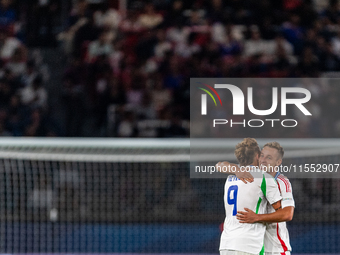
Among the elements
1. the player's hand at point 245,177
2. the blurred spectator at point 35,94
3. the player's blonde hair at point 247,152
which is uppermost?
the blurred spectator at point 35,94

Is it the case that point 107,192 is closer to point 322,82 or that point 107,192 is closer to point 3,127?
point 3,127

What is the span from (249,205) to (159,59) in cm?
615

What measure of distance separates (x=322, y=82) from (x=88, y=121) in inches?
169

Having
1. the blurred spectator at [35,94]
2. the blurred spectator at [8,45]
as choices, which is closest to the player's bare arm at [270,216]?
the blurred spectator at [35,94]

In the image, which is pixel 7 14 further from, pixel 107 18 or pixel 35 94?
pixel 35 94

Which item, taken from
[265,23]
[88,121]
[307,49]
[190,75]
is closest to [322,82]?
[307,49]

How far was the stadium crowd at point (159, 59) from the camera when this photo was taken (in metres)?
8.69

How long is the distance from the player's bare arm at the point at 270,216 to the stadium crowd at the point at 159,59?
192 inches

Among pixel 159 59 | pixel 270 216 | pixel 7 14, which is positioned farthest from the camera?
pixel 7 14

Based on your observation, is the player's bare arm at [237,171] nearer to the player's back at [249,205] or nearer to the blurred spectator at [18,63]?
the player's back at [249,205]

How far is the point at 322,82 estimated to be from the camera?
Result: 30.1 ft

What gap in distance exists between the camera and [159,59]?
9.44 m

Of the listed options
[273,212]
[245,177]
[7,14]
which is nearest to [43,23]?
[7,14]

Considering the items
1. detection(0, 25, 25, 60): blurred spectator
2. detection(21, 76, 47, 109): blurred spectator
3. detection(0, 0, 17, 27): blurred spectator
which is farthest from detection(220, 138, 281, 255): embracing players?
detection(0, 0, 17, 27): blurred spectator
